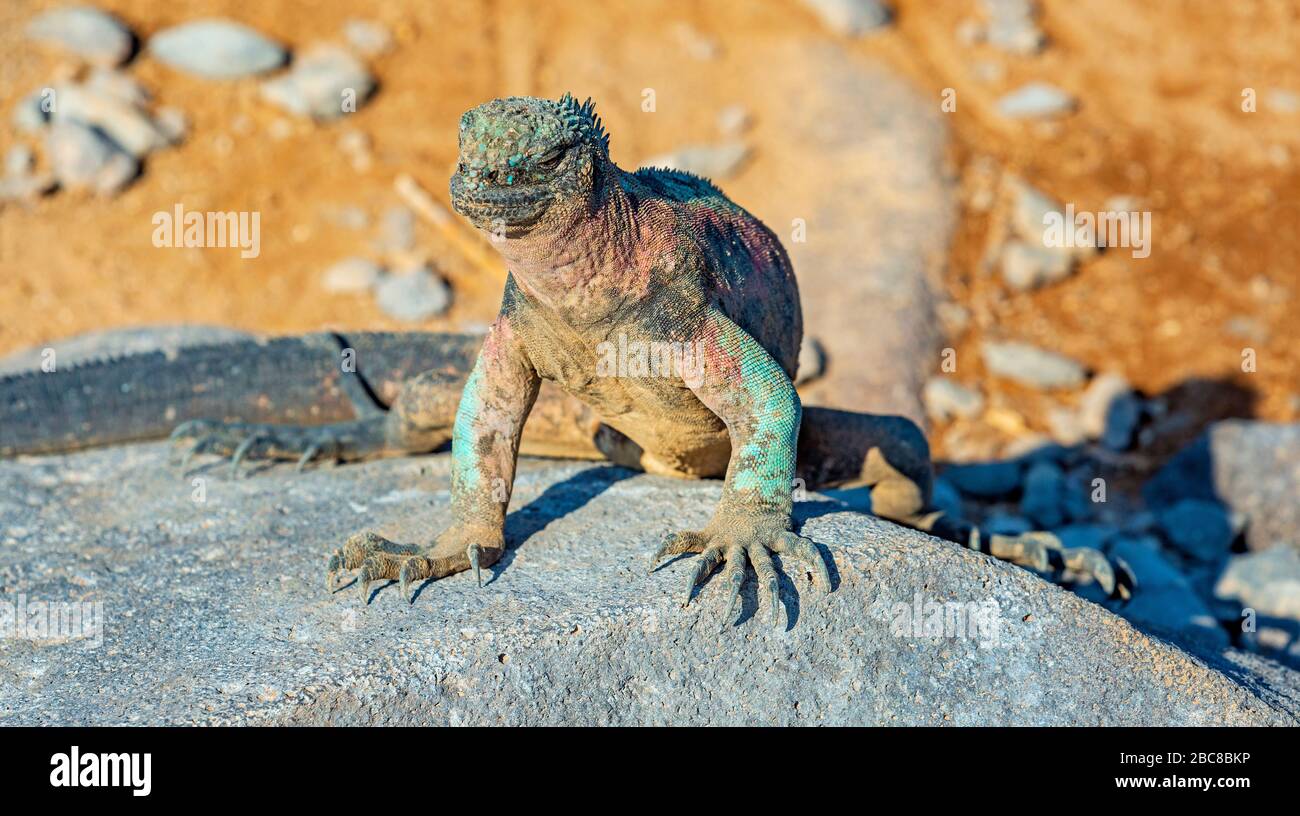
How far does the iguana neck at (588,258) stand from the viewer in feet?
14.0

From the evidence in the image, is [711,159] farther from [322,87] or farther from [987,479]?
[987,479]

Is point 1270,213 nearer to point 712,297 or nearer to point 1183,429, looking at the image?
point 1183,429

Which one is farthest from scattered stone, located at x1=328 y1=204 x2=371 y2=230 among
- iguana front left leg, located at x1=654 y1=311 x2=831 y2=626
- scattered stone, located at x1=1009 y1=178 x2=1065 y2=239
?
iguana front left leg, located at x1=654 y1=311 x2=831 y2=626

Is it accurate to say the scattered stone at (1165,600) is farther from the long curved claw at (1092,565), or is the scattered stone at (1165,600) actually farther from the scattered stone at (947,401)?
the scattered stone at (947,401)

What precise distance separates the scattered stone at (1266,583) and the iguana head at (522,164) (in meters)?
5.39

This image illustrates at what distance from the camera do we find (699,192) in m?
5.10

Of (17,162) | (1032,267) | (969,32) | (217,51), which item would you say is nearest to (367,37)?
(217,51)

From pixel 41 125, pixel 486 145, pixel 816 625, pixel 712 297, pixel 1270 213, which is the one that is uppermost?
pixel 41 125

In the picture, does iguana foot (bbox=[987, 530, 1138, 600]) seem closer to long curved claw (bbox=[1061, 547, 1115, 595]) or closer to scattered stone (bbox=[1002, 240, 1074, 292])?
long curved claw (bbox=[1061, 547, 1115, 595])

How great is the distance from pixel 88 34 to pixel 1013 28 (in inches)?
402

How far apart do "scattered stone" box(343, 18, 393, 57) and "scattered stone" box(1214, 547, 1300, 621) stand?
10.5 m

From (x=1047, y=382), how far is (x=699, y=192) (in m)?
6.88

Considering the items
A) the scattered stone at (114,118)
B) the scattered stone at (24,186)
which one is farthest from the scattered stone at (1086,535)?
the scattered stone at (24,186)

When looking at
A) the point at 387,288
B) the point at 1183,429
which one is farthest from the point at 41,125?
the point at 1183,429
